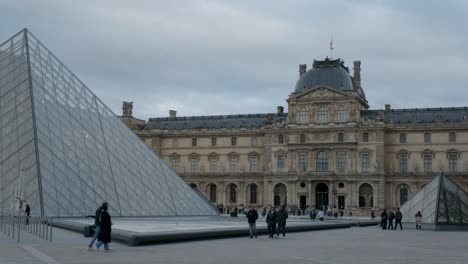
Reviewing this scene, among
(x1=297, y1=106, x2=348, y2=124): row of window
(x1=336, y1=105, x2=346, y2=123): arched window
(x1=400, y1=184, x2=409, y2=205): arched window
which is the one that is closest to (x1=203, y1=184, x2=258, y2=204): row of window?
(x1=297, y1=106, x2=348, y2=124): row of window

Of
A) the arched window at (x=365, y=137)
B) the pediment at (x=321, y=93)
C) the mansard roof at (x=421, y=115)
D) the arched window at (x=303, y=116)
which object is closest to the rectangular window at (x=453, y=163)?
the mansard roof at (x=421, y=115)

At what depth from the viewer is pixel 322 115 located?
224 ft

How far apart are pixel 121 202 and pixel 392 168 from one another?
44.9 metres

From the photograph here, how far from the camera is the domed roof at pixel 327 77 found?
225 feet

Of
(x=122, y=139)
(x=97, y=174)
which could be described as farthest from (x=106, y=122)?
(x=97, y=174)

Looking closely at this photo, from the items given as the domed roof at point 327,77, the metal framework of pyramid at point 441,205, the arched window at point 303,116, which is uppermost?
the domed roof at point 327,77

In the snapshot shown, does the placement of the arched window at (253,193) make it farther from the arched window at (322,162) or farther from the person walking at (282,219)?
the person walking at (282,219)

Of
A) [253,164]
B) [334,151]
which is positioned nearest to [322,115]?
[334,151]

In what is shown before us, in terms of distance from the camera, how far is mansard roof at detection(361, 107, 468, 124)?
66500 millimetres

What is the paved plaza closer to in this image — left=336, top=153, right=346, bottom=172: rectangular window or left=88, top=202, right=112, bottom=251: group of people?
left=88, top=202, right=112, bottom=251: group of people

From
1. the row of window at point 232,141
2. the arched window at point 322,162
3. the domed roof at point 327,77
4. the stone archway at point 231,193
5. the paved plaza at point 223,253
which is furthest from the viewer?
the stone archway at point 231,193

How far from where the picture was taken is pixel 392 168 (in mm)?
67562

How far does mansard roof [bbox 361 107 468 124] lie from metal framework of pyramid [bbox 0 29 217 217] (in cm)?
3820

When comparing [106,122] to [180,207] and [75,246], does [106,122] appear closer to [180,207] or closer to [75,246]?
[180,207]
